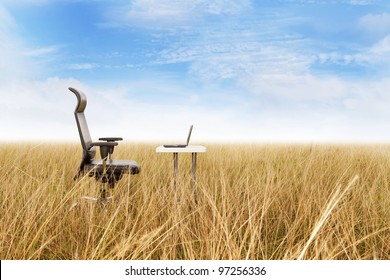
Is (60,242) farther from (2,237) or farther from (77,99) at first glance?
(77,99)

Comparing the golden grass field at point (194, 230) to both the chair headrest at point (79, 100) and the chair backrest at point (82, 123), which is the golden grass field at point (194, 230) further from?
the chair headrest at point (79, 100)

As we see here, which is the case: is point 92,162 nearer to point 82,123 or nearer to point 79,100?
point 82,123

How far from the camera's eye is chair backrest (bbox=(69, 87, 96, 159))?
12.3 ft

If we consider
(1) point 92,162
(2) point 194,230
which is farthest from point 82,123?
(2) point 194,230

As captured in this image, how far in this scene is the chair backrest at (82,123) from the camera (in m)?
3.76

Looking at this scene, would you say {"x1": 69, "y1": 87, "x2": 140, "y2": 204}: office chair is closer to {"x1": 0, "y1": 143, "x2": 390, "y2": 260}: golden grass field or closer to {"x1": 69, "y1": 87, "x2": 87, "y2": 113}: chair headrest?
{"x1": 69, "y1": 87, "x2": 87, "y2": 113}: chair headrest

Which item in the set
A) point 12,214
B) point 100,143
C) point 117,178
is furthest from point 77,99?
point 12,214

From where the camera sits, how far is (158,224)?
2.86 meters

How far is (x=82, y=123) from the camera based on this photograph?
3904 millimetres

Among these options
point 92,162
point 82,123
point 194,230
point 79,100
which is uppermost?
point 79,100

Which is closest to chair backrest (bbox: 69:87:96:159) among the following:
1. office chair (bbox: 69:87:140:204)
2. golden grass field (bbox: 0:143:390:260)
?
office chair (bbox: 69:87:140:204)

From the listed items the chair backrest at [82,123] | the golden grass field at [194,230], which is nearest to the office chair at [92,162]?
the chair backrest at [82,123]

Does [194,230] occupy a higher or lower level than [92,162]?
lower
